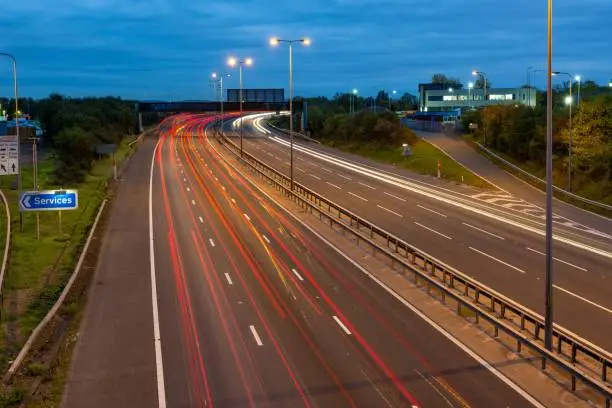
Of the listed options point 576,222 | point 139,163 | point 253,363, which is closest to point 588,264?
point 576,222

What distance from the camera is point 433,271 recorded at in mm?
24953

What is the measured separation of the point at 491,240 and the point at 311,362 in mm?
19512

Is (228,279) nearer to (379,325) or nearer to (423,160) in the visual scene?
(379,325)

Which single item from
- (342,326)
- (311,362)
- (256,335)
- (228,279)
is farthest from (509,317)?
(228,279)

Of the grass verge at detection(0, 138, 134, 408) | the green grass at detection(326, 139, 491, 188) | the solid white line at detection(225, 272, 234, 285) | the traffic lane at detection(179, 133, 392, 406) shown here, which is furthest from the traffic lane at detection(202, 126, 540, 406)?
the green grass at detection(326, 139, 491, 188)

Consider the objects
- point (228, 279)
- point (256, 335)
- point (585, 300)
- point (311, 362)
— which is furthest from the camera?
point (228, 279)

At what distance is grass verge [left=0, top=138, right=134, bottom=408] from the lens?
2039 cm

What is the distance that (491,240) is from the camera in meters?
34.2

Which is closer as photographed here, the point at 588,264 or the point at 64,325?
the point at 64,325

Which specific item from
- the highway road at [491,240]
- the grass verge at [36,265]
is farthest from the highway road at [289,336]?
Answer: the highway road at [491,240]

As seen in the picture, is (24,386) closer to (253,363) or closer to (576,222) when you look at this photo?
(253,363)

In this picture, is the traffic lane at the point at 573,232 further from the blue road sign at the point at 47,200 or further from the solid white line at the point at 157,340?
the blue road sign at the point at 47,200

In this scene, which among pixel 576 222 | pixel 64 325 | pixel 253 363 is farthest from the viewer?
pixel 576 222

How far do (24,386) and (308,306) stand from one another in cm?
911
